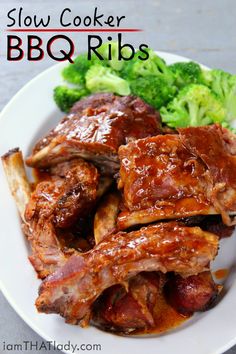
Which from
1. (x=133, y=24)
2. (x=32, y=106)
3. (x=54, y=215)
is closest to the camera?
(x=54, y=215)

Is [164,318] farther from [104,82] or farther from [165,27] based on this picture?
[165,27]

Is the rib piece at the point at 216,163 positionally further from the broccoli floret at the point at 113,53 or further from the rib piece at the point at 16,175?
the broccoli floret at the point at 113,53

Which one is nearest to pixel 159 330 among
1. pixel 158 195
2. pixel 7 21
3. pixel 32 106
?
pixel 158 195

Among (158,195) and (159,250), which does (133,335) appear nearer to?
(159,250)

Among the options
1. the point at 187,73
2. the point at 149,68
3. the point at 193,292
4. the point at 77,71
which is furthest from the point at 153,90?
the point at 193,292

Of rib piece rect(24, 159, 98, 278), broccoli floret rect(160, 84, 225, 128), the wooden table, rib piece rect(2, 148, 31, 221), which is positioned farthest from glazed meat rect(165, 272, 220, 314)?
the wooden table

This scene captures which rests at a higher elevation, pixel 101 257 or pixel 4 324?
pixel 101 257

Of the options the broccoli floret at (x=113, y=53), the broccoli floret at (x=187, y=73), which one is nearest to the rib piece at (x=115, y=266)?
the broccoli floret at (x=187, y=73)

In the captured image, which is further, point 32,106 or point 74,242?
point 32,106

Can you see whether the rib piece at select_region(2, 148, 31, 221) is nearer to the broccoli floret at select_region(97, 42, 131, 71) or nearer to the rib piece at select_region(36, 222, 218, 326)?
the rib piece at select_region(36, 222, 218, 326)
